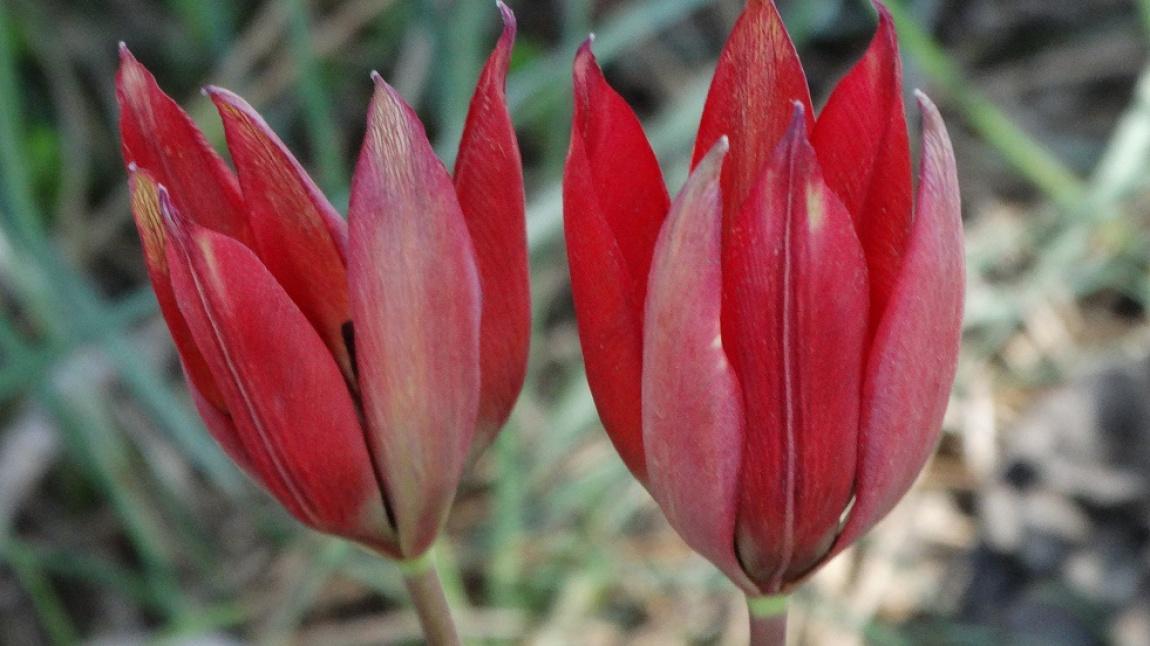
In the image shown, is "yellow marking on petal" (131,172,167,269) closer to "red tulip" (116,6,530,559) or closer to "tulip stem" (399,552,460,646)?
"red tulip" (116,6,530,559)

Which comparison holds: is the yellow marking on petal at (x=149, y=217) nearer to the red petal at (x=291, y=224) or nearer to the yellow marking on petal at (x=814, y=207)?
the red petal at (x=291, y=224)

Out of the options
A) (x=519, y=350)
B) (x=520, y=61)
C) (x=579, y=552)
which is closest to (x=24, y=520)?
(x=579, y=552)

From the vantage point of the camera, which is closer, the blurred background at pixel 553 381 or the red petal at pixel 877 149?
the red petal at pixel 877 149

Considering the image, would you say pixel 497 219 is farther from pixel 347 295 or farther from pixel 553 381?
pixel 553 381

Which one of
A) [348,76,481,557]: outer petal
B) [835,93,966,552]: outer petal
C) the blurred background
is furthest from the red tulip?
the blurred background

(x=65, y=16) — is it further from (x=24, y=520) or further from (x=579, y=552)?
(x=579, y=552)

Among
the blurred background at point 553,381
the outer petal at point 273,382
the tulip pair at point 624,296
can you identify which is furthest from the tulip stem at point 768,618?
the blurred background at point 553,381

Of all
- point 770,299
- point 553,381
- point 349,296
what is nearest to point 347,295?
point 349,296
